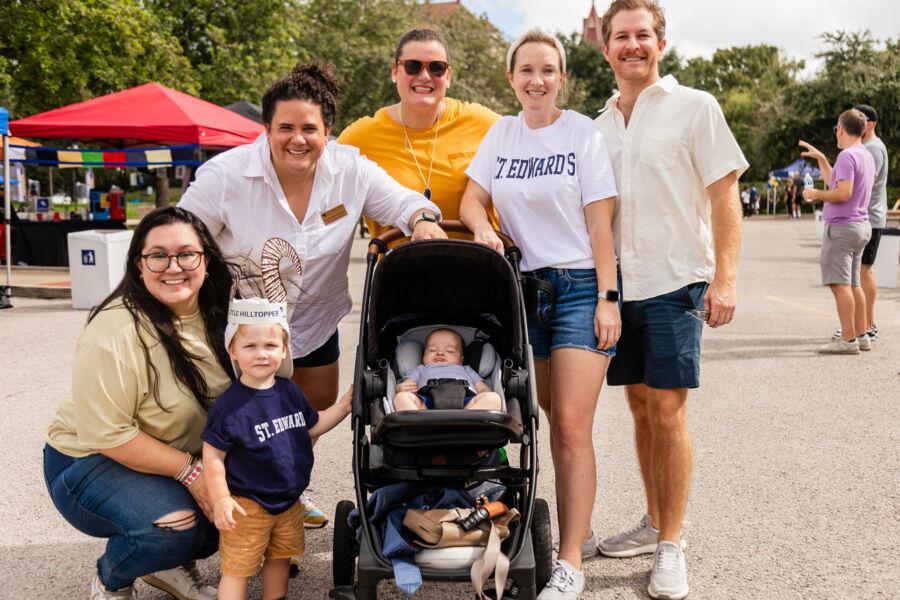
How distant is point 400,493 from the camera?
2.95 meters

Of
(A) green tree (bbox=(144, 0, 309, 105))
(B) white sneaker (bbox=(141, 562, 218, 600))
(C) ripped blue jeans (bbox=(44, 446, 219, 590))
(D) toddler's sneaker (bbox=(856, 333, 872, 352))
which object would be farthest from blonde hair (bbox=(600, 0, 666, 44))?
(A) green tree (bbox=(144, 0, 309, 105))

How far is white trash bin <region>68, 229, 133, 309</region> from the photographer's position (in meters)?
10.8

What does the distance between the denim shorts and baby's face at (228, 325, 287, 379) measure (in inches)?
41.8

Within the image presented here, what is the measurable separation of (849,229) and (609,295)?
5708 mm

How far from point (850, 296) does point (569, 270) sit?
5.58m

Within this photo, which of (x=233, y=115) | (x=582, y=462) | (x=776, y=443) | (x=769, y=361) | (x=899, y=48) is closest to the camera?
(x=582, y=462)

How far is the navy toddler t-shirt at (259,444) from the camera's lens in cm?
282

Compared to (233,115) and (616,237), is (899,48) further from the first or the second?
(616,237)

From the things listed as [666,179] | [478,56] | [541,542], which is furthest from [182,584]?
[478,56]

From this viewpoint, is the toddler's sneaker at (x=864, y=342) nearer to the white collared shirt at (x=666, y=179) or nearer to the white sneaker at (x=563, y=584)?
the white collared shirt at (x=666, y=179)

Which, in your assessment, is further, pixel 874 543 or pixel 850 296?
pixel 850 296

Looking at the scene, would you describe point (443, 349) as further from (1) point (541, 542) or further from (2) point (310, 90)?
(2) point (310, 90)

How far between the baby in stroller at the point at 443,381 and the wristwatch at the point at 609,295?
0.58 metres

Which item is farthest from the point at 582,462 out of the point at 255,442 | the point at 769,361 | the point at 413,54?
the point at 769,361
